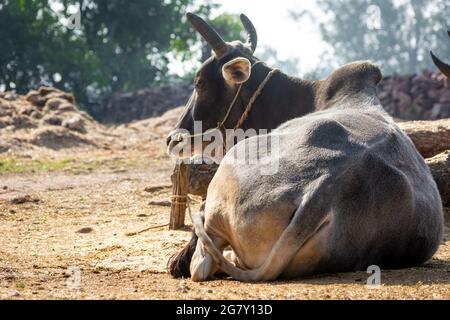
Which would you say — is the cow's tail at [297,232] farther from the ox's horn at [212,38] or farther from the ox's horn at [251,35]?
the ox's horn at [251,35]

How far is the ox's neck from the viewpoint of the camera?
7.37 meters

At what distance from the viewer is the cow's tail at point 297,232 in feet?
15.1

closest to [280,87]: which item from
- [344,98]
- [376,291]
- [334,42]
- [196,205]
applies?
[344,98]

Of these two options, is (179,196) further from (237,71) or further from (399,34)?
(399,34)

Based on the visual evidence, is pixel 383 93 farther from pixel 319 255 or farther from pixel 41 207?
pixel 319 255

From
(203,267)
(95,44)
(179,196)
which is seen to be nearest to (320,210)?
(203,267)

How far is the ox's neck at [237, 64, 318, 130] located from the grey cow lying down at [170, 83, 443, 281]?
182cm

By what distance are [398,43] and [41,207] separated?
48.5 metres

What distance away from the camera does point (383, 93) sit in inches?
926

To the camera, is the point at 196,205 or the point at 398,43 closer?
the point at 196,205

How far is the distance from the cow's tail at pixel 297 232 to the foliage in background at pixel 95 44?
87.4ft

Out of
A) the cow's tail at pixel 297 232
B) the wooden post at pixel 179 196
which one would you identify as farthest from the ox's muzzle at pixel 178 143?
the cow's tail at pixel 297 232

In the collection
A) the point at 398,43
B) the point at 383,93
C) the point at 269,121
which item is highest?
the point at 398,43

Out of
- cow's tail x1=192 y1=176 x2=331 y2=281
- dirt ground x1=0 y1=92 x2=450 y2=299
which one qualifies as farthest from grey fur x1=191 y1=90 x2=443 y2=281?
dirt ground x1=0 y1=92 x2=450 y2=299
